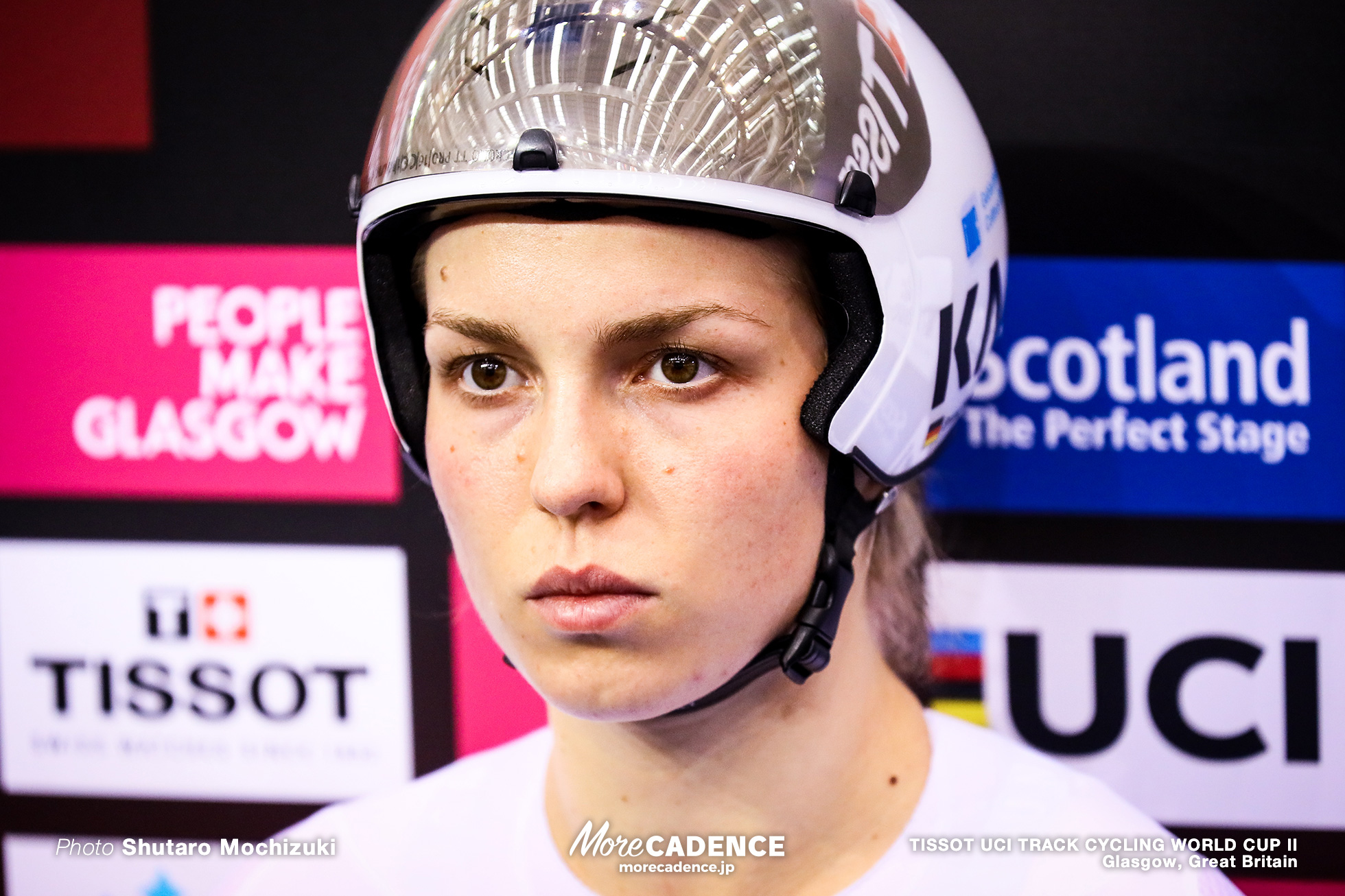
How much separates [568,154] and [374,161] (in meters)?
0.30

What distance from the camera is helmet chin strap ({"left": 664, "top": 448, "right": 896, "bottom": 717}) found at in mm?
1313

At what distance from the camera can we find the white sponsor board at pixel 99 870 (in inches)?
82.7

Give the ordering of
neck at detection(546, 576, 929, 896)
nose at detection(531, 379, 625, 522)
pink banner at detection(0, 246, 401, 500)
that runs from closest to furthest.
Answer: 1. nose at detection(531, 379, 625, 522)
2. neck at detection(546, 576, 929, 896)
3. pink banner at detection(0, 246, 401, 500)

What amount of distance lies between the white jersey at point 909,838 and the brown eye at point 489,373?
2.04 ft

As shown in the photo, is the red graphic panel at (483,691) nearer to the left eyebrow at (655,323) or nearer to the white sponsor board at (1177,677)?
the white sponsor board at (1177,677)

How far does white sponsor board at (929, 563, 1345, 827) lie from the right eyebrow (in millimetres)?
899

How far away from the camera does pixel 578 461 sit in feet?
3.85

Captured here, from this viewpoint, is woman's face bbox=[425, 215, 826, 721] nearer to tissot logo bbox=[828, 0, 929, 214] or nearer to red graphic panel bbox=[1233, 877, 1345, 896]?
tissot logo bbox=[828, 0, 929, 214]

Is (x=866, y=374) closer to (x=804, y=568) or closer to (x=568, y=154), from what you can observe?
(x=804, y=568)

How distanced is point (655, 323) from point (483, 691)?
3.42 feet

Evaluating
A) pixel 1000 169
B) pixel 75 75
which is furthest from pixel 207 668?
pixel 1000 169

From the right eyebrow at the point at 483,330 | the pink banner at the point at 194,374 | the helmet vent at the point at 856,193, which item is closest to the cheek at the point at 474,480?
the right eyebrow at the point at 483,330

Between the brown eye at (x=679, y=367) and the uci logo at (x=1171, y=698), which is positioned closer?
the brown eye at (x=679, y=367)

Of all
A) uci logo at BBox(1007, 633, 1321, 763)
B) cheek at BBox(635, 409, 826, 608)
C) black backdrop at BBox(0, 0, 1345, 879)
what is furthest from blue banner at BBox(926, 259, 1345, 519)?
cheek at BBox(635, 409, 826, 608)
